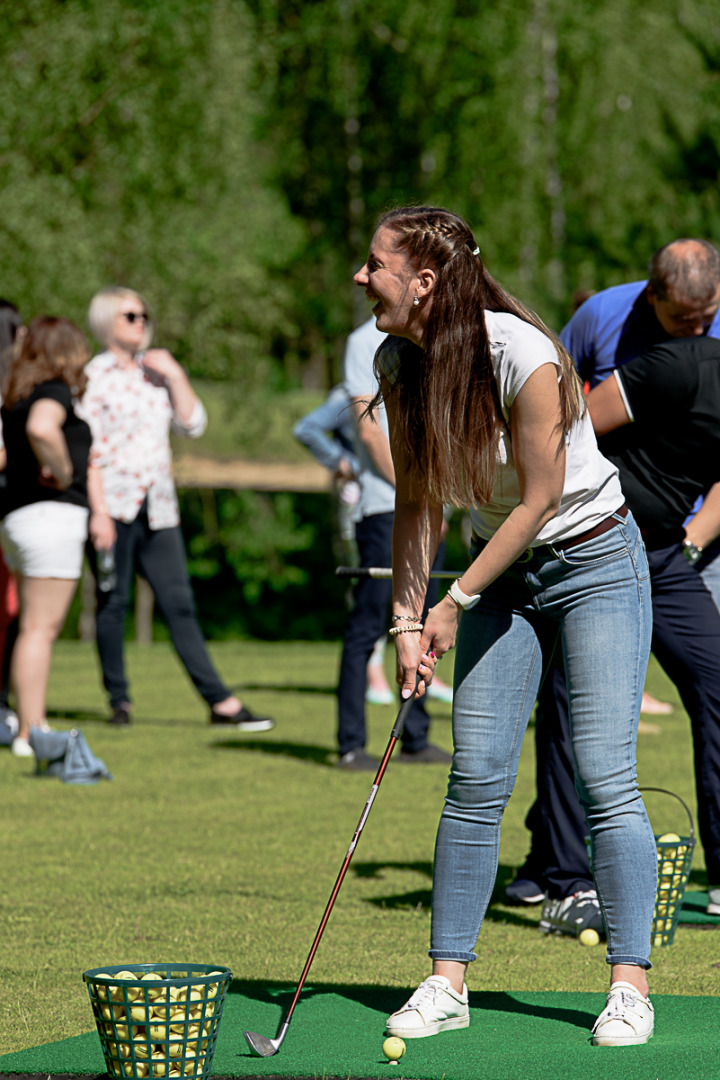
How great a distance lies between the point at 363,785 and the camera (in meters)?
6.73

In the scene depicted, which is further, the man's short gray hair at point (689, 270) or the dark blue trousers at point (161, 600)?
the dark blue trousers at point (161, 600)

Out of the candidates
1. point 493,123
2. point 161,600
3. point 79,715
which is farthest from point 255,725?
point 493,123

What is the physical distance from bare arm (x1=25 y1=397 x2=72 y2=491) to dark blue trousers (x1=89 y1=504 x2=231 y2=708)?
123 cm

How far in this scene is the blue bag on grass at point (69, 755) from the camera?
6.86 metres

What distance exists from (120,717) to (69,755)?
188 cm

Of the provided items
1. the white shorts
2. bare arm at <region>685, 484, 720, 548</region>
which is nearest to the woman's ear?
bare arm at <region>685, 484, 720, 548</region>

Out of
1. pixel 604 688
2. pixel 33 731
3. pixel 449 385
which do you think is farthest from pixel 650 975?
pixel 33 731

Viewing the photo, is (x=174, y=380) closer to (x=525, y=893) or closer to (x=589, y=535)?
(x=525, y=893)

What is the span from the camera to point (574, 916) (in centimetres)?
435

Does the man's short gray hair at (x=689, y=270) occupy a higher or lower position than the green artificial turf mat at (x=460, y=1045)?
higher

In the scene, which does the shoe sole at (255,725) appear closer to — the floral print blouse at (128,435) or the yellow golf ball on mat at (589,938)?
the floral print blouse at (128,435)

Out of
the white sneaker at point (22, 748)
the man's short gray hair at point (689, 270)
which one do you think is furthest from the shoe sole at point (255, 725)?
the man's short gray hair at point (689, 270)

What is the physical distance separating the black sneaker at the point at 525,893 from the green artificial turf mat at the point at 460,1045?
997 mm

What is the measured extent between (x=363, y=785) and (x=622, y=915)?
3.51 metres
